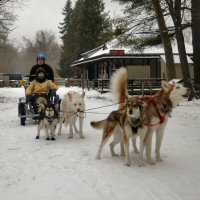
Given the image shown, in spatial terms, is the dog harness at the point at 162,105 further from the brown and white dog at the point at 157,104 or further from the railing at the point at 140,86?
the railing at the point at 140,86

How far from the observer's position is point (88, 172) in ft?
18.2

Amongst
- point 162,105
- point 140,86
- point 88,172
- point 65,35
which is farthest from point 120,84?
point 65,35

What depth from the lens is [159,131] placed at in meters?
6.24

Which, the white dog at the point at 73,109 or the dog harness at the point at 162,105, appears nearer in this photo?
the dog harness at the point at 162,105

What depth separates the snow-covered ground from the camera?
4.58m

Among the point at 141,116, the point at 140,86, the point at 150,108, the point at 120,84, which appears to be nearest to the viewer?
the point at 141,116

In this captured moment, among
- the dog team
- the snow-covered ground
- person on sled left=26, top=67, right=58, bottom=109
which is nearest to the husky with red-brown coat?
the dog team

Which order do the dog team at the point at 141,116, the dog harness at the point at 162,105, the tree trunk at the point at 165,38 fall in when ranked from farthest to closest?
the tree trunk at the point at 165,38
the dog harness at the point at 162,105
the dog team at the point at 141,116

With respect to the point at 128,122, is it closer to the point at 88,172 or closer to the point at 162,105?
the point at 162,105

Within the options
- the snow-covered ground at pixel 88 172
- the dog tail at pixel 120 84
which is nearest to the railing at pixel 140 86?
the snow-covered ground at pixel 88 172

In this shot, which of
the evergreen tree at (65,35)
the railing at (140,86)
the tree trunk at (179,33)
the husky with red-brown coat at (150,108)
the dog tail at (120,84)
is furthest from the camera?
the evergreen tree at (65,35)

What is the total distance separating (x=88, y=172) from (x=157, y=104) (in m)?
1.72

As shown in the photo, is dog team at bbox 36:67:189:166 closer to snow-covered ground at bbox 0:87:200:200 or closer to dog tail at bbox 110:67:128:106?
dog tail at bbox 110:67:128:106

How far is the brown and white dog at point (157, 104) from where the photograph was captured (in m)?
5.95
